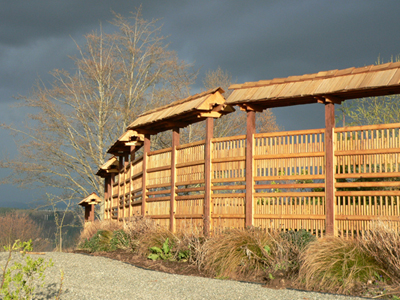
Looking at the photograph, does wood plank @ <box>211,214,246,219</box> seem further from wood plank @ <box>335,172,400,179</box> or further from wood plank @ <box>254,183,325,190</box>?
wood plank @ <box>335,172,400,179</box>

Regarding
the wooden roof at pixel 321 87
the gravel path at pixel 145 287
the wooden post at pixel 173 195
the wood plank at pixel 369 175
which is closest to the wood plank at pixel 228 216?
the wooden post at pixel 173 195

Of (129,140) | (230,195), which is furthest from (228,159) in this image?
(129,140)

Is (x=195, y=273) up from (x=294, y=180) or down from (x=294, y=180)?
down

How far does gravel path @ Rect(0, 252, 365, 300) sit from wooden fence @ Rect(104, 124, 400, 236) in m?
2.11

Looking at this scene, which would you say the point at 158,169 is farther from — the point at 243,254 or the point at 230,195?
the point at 243,254

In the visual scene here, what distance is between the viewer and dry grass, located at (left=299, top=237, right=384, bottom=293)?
6.67 m

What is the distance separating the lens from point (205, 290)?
6816 millimetres

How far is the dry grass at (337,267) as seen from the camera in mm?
6668

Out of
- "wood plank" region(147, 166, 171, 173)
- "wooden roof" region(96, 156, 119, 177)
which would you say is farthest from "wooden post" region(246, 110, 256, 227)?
"wooden roof" region(96, 156, 119, 177)

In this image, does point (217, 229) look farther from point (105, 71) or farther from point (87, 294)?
point (105, 71)

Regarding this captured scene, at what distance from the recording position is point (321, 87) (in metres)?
8.98

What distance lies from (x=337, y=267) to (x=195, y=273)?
115 inches

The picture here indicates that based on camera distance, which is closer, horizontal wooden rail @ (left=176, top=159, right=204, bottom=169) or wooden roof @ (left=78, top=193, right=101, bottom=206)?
horizontal wooden rail @ (left=176, top=159, right=204, bottom=169)

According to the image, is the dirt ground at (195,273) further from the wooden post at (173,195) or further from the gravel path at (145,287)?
Result: the wooden post at (173,195)
